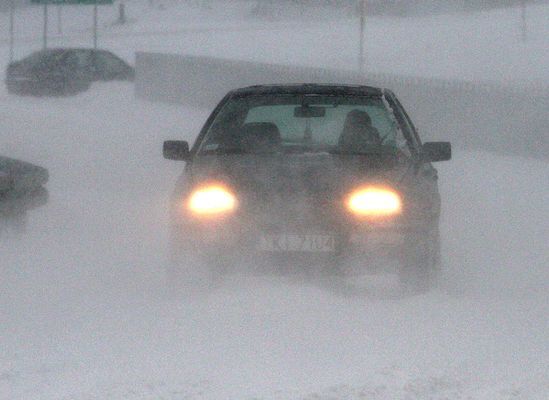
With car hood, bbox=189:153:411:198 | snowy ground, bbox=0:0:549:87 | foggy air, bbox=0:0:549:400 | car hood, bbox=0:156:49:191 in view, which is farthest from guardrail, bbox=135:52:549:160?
car hood, bbox=189:153:411:198

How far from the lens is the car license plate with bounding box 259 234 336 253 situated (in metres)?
7.48

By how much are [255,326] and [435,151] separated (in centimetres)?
217

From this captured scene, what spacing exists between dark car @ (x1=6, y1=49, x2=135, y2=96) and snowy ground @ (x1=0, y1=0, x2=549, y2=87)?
1027 centimetres

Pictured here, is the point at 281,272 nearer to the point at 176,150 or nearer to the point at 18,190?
the point at 176,150

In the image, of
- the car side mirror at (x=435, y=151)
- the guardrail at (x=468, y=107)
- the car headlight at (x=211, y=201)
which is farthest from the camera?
the guardrail at (x=468, y=107)

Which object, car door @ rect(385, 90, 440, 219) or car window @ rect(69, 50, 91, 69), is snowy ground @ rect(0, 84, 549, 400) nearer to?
car door @ rect(385, 90, 440, 219)

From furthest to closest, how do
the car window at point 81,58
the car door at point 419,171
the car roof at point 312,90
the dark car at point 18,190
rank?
the car window at point 81,58
the dark car at point 18,190
the car roof at point 312,90
the car door at point 419,171

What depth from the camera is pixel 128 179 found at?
15.8m

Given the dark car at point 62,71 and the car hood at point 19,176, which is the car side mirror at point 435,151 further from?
the dark car at point 62,71

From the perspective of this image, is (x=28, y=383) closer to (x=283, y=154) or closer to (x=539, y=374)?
(x=539, y=374)

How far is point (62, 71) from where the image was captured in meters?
33.1

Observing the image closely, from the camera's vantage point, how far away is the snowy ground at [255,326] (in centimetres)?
576

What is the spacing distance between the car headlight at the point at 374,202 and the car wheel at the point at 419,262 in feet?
0.67

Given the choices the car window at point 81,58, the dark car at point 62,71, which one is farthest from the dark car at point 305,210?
the car window at point 81,58
